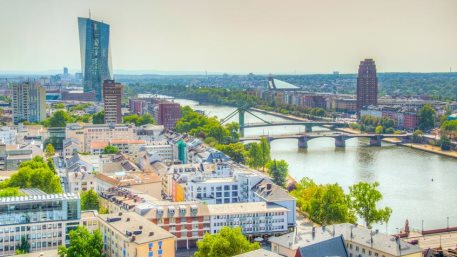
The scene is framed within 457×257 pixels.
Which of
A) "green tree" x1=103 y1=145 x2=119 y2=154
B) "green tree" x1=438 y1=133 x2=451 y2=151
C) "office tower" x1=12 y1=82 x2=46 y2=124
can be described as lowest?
"green tree" x1=438 y1=133 x2=451 y2=151

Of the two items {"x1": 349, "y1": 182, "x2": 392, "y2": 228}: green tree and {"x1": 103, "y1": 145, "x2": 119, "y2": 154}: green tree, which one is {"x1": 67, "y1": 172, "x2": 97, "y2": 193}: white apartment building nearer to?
{"x1": 103, "y1": 145, "x2": 119, "y2": 154}: green tree

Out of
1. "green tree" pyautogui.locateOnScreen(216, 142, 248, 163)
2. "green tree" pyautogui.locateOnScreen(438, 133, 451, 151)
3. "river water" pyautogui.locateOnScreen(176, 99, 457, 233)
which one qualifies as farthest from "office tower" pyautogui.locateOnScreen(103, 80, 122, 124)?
"green tree" pyautogui.locateOnScreen(438, 133, 451, 151)

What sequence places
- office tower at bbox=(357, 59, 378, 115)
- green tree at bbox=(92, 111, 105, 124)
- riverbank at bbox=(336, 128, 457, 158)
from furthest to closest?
office tower at bbox=(357, 59, 378, 115) → green tree at bbox=(92, 111, 105, 124) → riverbank at bbox=(336, 128, 457, 158)

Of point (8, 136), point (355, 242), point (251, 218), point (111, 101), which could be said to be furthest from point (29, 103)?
point (355, 242)

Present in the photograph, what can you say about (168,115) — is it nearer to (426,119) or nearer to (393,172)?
(426,119)

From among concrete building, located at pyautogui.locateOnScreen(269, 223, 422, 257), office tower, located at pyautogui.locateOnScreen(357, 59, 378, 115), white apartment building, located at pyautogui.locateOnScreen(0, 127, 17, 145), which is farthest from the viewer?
office tower, located at pyautogui.locateOnScreen(357, 59, 378, 115)

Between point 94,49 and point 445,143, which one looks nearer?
point 445,143

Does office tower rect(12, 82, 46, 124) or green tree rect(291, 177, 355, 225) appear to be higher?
office tower rect(12, 82, 46, 124)

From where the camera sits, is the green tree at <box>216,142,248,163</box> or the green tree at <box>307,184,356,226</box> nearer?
the green tree at <box>307,184,356,226</box>
